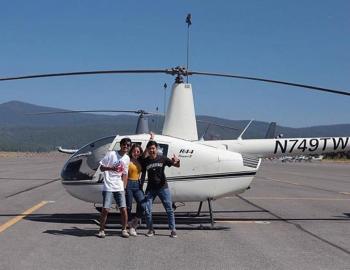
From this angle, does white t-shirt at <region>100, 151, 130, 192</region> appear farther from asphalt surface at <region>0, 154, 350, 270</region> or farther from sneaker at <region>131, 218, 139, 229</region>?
asphalt surface at <region>0, 154, 350, 270</region>

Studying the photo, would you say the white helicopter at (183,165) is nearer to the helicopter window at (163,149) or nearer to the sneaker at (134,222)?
the helicopter window at (163,149)

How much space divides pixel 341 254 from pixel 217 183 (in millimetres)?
3703

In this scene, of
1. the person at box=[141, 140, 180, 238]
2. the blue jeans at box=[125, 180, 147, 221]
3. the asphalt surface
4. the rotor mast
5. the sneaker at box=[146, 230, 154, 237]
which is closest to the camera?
the asphalt surface

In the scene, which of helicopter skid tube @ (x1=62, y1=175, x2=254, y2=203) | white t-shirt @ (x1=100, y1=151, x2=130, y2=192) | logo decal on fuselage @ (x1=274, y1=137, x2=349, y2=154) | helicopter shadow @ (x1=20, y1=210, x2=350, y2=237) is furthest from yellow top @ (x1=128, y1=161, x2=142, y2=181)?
logo decal on fuselage @ (x1=274, y1=137, x2=349, y2=154)

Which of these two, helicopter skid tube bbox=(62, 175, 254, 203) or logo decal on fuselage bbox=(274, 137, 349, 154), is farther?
logo decal on fuselage bbox=(274, 137, 349, 154)

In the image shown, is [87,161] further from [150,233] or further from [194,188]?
[150,233]

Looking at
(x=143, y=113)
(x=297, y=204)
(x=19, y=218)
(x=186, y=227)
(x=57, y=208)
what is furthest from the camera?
(x=143, y=113)

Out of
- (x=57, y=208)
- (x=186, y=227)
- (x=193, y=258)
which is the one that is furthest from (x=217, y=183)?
(x=57, y=208)

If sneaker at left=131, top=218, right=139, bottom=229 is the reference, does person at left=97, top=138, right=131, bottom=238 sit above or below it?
above

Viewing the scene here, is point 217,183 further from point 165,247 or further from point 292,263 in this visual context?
point 292,263

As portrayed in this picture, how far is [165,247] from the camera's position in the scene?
8805 millimetres

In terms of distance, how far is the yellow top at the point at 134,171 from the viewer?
10.3m

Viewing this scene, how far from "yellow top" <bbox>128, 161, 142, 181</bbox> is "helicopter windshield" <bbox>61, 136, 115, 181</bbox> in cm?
142

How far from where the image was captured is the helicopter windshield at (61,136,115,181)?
38.0 ft
